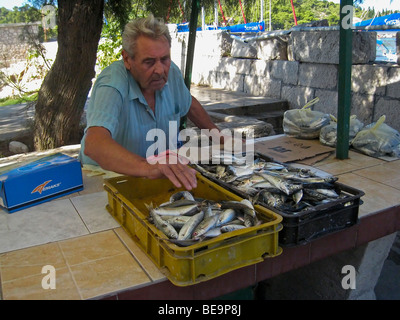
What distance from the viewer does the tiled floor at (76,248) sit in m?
1.69

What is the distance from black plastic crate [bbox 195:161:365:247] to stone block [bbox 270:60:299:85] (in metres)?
6.24

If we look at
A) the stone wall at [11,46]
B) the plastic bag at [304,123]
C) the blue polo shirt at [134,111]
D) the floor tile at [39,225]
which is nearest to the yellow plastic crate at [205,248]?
the floor tile at [39,225]

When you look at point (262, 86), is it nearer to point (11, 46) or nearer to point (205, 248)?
point (205, 248)

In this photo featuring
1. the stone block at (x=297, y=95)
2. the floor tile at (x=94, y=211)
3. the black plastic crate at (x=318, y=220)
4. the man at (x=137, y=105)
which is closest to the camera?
the black plastic crate at (x=318, y=220)

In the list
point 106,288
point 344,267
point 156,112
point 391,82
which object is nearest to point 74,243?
point 106,288

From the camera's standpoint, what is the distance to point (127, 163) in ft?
7.13

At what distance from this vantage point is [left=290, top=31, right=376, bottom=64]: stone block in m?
6.52

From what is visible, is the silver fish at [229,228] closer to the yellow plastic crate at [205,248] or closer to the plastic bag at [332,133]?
the yellow plastic crate at [205,248]

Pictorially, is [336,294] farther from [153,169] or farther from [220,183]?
[153,169]

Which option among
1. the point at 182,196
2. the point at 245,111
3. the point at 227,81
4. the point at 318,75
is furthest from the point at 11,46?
the point at 182,196

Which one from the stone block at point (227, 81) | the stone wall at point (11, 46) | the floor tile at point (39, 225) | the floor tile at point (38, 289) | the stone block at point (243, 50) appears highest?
the stone wall at point (11, 46)

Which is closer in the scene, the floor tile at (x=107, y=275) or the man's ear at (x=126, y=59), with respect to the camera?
the floor tile at (x=107, y=275)

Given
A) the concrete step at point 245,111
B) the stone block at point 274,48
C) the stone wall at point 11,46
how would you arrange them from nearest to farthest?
the concrete step at point 245,111, the stone block at point 274,48, the stone wall at point 11,46

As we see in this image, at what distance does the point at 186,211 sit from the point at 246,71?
8.29 meters
